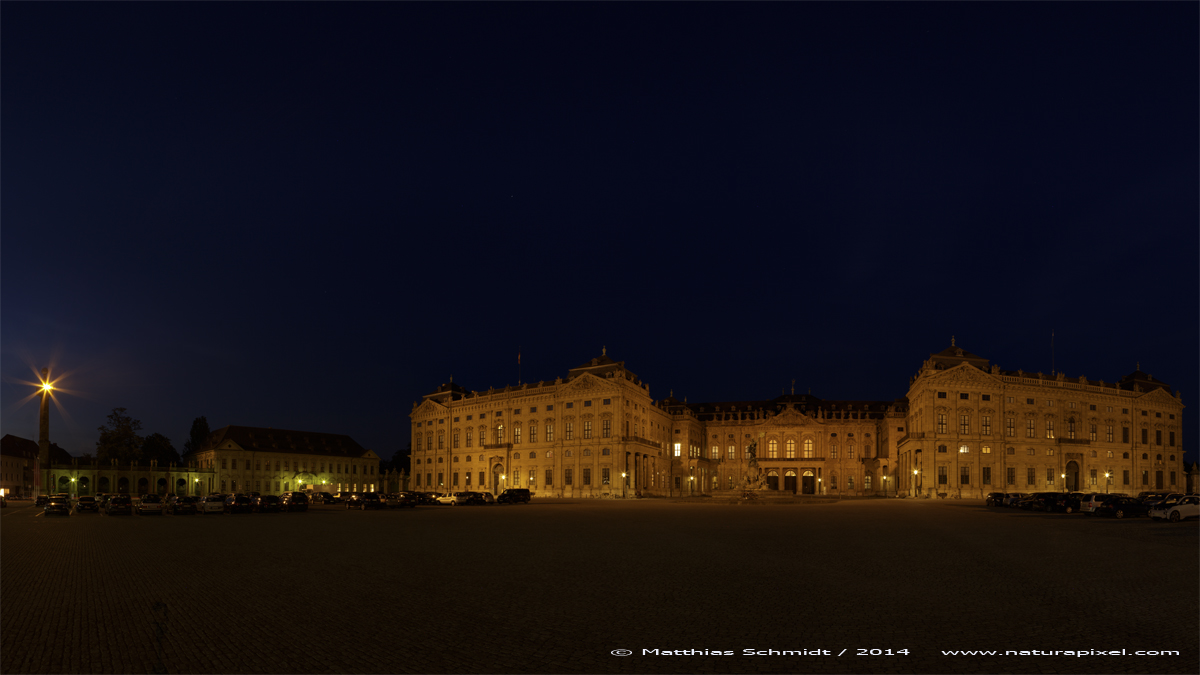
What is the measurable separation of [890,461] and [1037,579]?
103 m

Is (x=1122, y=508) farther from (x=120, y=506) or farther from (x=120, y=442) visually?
(x=120, y=442)

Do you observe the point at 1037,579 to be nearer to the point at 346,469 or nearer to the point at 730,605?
the point at 730,605

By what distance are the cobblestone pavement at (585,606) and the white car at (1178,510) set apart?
2092 centimetres

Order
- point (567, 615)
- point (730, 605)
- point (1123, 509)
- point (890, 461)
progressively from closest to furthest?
point (567, 615), point (730, 605), point (1123, 509), point (890, 461)

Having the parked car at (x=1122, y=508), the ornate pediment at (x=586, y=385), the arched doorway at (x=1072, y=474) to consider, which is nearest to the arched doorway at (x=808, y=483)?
the arched doorway at (x=1072, y=474)

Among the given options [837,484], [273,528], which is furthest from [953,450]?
[273,528]

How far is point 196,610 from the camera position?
12484 millimetres

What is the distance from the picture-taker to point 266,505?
2156 inches

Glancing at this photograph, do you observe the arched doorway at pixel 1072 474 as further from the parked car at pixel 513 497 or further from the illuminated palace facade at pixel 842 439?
the parked car at pixel 513 497

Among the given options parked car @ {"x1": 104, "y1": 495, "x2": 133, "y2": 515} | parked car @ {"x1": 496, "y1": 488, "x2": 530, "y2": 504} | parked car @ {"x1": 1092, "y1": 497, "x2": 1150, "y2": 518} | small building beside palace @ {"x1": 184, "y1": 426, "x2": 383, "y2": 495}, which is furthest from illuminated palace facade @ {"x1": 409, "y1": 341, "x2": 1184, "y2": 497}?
parked car @ {"x1": 104, "y1": 495, "x2": 133, "y2": 515}

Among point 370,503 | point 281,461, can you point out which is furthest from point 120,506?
point 281,461

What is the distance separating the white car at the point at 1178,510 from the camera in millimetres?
39969

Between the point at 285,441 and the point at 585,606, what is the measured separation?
131m

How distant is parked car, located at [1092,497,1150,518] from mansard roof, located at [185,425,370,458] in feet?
380
